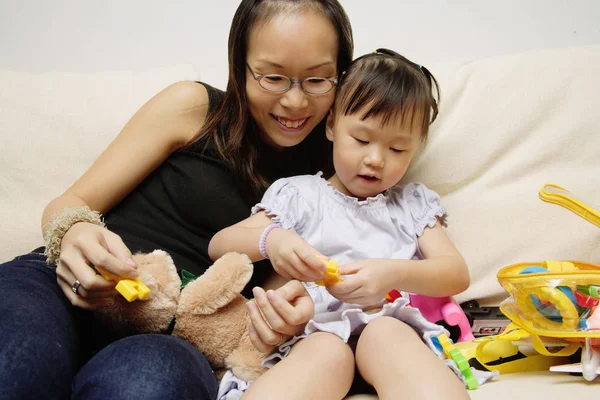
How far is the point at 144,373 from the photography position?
70 centimetres

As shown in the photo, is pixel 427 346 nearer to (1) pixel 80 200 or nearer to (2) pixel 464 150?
(2) pixel 464 150

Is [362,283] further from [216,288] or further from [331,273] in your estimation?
[216,288]

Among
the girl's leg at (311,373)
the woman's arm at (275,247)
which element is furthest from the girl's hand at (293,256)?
the girl's leg at (311,373)

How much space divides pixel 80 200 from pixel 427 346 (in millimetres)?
673

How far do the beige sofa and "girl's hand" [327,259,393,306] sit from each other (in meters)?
0.32

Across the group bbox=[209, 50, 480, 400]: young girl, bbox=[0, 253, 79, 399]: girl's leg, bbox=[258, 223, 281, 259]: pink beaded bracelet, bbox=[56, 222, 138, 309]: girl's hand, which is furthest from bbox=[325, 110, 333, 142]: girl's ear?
bbox=[0, 253, 79, 399]: girl's leg

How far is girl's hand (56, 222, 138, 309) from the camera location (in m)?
0.79

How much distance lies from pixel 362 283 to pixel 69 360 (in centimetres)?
46

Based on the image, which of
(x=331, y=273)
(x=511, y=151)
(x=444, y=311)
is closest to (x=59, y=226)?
(x=331, y=273)

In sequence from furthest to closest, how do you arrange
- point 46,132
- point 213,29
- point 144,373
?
point 213,29 < point 46,132 < point 144,373

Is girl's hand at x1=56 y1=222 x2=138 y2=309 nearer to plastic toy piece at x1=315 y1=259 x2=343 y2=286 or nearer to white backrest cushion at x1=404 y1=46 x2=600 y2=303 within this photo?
plastic toy piece at x1=315 y1=259 x2=343 y2=286

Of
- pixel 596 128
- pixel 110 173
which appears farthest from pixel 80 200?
pixel 596 128

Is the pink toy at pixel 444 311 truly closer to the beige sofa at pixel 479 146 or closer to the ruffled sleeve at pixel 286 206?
the beige sofa at pixel 479 146

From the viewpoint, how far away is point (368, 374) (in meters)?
0.83
